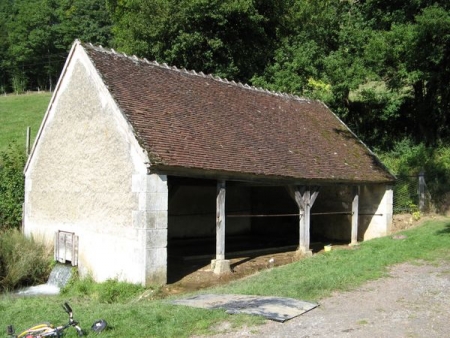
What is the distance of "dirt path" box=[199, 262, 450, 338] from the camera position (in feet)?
18.9

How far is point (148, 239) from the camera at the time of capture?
31.8 feet

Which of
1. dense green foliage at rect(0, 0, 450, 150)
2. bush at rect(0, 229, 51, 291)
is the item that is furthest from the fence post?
bush at rect(0, 229, 51, 291)

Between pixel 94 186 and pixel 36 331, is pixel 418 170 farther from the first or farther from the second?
pixel 36 331

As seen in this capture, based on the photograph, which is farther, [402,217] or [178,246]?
[402,217]

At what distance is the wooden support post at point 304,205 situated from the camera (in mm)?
12867

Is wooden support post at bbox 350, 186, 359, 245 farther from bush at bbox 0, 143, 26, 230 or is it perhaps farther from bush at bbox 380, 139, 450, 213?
bush at bbox 0, 143, 26, 230

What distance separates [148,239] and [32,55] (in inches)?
1959

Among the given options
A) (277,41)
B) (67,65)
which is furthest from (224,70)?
(67,65)

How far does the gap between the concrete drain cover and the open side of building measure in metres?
2.42

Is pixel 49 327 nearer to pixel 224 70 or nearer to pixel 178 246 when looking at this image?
pixel 178 246

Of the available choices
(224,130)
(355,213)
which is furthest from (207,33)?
(224,130)

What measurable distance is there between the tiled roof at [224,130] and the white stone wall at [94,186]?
489 mm

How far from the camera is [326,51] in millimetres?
23781

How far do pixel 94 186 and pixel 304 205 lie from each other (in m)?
5.31
